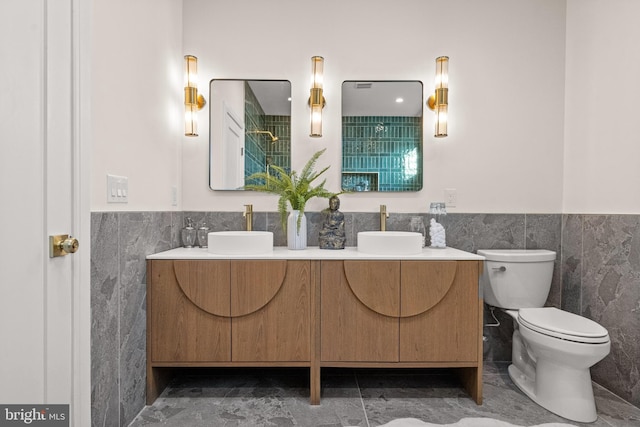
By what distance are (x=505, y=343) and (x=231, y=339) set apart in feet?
5.58

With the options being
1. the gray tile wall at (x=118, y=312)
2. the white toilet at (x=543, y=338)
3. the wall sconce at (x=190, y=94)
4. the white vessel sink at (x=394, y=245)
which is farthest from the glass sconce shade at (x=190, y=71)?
the white toilet at (x=543, y=338)

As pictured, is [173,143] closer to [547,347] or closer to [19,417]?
[19,417]

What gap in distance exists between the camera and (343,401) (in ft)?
5.69

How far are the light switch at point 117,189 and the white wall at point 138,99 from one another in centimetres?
2

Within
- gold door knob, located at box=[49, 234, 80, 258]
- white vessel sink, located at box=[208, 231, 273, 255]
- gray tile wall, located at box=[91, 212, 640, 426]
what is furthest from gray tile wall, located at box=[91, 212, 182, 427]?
white vessel sink, located at box=[208, 231, 273, 255]

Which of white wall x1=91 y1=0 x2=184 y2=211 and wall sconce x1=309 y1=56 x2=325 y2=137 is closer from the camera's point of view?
white wall x1=91 y1=0 x2=184 y2=211

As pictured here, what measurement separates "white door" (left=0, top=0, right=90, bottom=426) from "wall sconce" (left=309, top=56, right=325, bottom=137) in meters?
1.17

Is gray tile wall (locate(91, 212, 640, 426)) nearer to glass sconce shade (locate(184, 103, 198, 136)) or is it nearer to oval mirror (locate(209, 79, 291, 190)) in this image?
oval mirror (locate(209, 79, 291, 190))

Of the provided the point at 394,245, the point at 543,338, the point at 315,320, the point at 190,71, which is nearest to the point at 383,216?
the point at 394,245

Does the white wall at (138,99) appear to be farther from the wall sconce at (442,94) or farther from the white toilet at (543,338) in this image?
the white toilet at (543,338)

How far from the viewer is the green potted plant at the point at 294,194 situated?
1912mm

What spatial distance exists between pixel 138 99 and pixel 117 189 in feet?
1.55

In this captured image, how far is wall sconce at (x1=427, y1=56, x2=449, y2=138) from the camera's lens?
2.03 m

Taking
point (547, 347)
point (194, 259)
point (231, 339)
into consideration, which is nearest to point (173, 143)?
point (194, 259)
